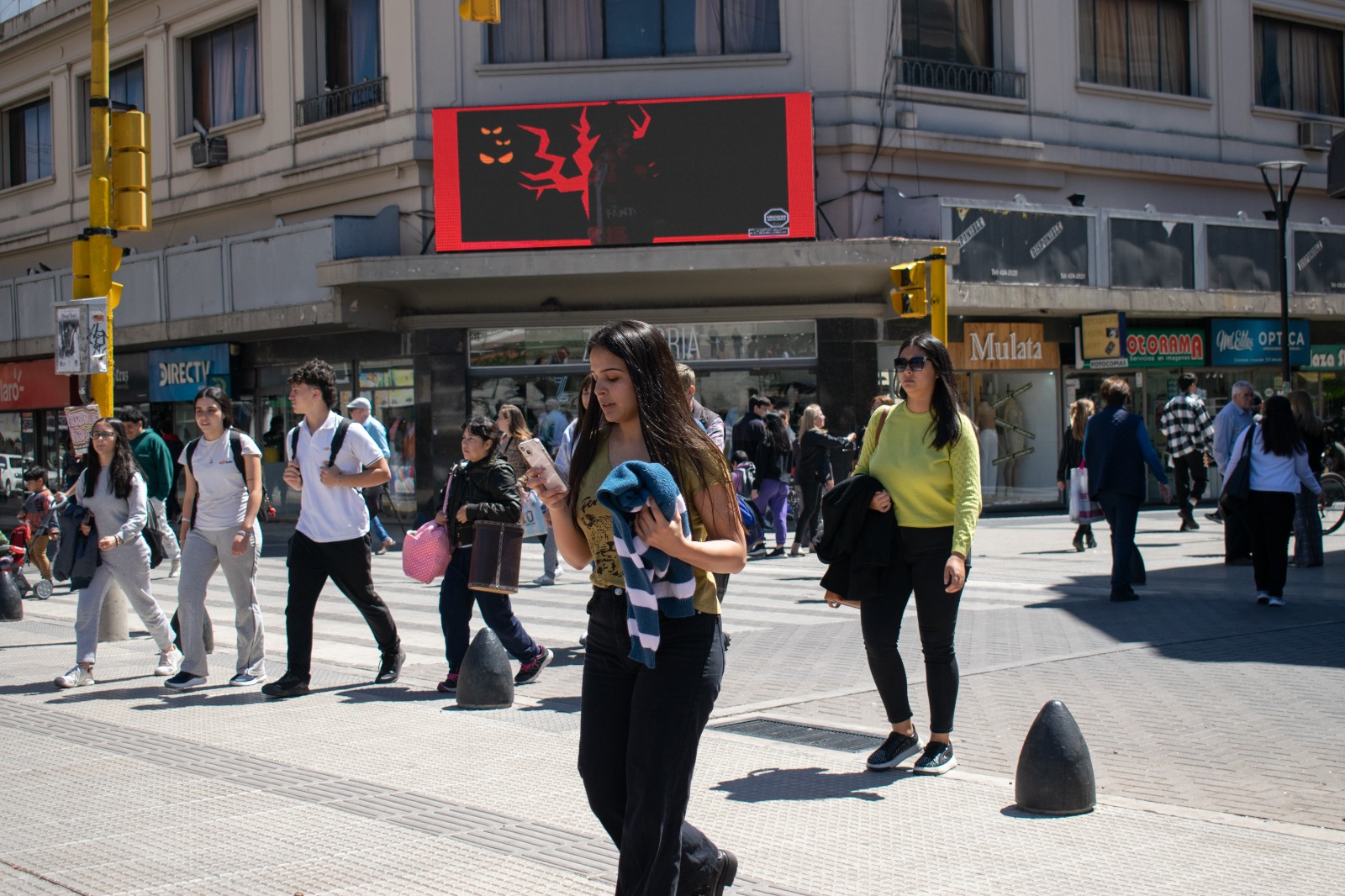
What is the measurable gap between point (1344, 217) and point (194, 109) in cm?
2161

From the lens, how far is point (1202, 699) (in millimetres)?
7227

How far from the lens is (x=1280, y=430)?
11086 millimetres

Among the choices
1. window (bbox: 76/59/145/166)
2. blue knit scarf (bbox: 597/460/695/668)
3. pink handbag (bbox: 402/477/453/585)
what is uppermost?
window (bbox: 76/59/145/166)

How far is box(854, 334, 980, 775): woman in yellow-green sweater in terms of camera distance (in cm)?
588

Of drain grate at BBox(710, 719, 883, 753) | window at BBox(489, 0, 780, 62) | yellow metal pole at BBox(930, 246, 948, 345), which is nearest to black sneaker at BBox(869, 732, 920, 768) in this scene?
drain grate at BBox(710, 719, 883, 753)

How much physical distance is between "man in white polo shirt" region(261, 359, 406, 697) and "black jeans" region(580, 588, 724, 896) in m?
4.59

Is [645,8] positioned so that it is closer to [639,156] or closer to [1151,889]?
[639,156]

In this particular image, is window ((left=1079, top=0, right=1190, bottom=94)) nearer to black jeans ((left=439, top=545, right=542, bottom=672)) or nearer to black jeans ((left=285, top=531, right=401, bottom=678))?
black jeans ((left=439, top=545, right=542, bottom=672))

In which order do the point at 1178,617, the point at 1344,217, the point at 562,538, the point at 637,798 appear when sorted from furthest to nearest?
1. the point at 1344,217
2. the point at 1178,617
3. the point at 562,538
4. the point at 637,798

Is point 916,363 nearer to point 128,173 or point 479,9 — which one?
point 479,9

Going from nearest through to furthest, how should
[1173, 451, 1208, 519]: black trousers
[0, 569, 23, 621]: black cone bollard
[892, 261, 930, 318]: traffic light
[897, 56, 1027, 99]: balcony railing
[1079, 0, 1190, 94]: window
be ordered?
1. [0, 569, 23, 621]: black cone bollard
2. [892, 261, 930, 318]: traffic light
3. [1173, 451, 1208, 519]: black trousers
4. [897, 56, 1027, 99]: balcony railing
5. [1079, 0, 1190, 94]: window

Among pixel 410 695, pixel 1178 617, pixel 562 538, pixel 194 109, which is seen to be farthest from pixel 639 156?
pixel 562 538

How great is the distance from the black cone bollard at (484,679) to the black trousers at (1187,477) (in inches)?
513

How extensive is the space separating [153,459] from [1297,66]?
73.4ft
